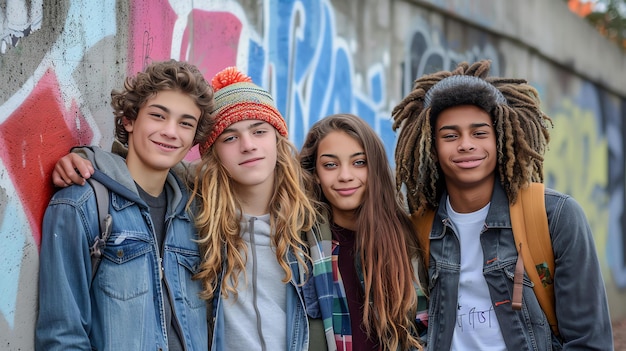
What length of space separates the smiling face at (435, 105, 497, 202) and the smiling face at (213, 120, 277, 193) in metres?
0.80

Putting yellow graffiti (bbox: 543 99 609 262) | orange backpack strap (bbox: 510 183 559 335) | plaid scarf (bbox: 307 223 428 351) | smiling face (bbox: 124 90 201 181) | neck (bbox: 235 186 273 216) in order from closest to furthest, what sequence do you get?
smiling face (bbox: 124 90 201 181) < orange backpack strap (bbox: 510 183 559 335) < plaid scarf (bbox: 307 223 428 351) < neck (bbox: 235 186 273 216) < yellow graffiti (bbox: 543 99 609 262)

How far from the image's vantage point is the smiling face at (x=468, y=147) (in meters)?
3.17

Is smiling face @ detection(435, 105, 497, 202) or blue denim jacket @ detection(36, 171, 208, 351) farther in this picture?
smiling face @ detection(435, 105, 497, 202)

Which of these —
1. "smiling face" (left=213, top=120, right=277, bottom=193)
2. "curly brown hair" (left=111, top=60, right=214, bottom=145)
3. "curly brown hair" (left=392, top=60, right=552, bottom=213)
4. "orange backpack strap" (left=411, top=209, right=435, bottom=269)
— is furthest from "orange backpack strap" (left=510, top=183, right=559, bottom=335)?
"curly brown hair" (left=111, top=60, right=214, bottom=145)

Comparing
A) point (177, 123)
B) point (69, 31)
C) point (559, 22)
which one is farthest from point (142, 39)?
point (559, 22)

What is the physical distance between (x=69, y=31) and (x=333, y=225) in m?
1.47

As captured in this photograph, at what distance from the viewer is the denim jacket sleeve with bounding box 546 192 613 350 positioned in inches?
113

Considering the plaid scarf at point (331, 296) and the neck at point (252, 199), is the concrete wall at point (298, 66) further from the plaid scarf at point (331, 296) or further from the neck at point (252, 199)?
the plaid scarf at point (331, 296)

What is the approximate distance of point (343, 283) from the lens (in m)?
3.19

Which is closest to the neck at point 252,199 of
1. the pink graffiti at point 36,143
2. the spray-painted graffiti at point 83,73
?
the spray-painted graffiti at point 83,73

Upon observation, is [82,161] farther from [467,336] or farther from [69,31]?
[467,336]

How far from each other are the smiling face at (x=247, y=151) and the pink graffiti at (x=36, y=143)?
2.19 ft

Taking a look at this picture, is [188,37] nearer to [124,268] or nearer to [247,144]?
[247,144]

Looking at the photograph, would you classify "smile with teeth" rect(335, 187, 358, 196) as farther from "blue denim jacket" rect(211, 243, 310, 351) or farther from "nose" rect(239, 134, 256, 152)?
"nose" rect(239, 134, 256, 152)
